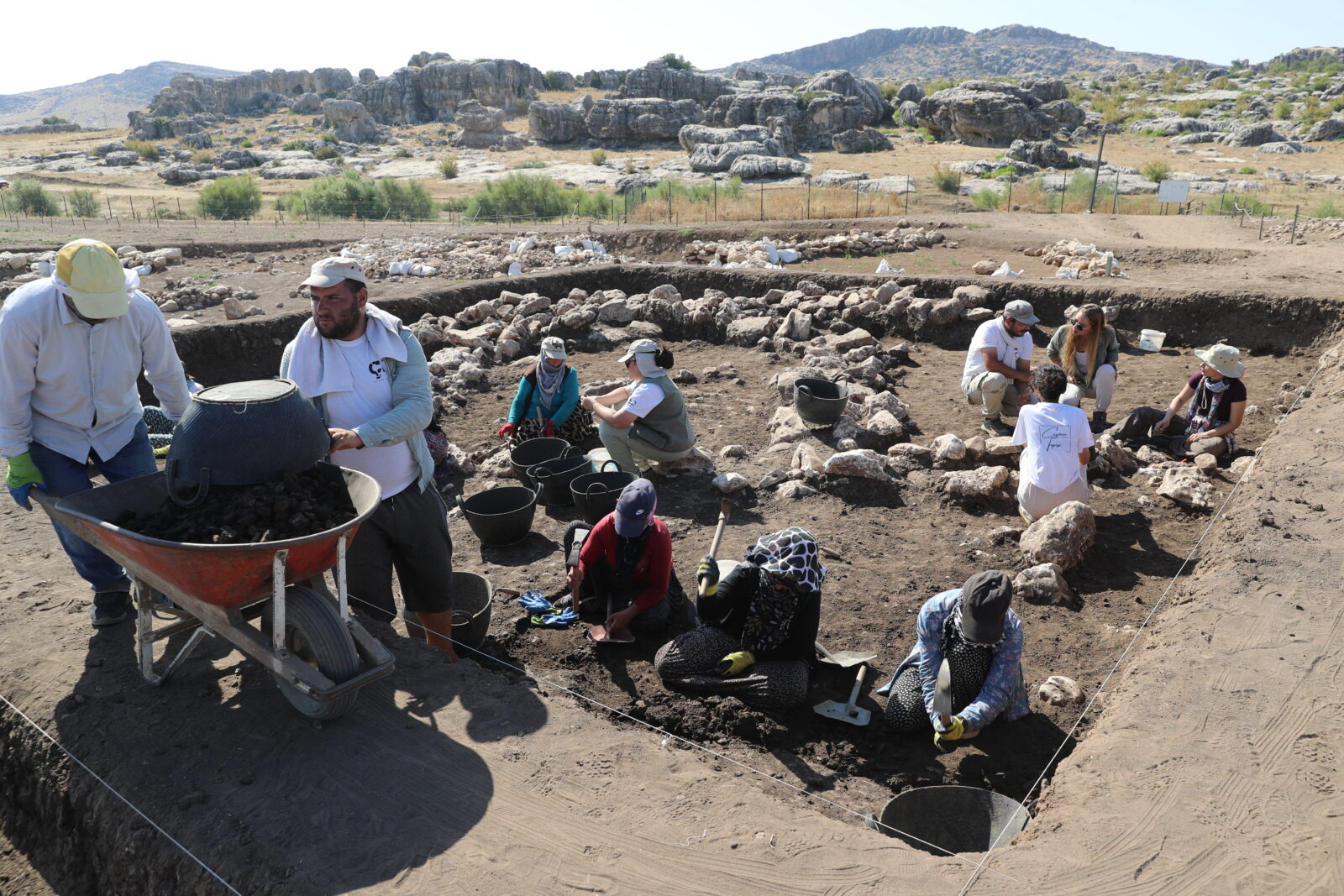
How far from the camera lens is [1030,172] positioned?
107ft

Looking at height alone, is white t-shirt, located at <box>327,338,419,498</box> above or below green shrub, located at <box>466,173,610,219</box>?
below

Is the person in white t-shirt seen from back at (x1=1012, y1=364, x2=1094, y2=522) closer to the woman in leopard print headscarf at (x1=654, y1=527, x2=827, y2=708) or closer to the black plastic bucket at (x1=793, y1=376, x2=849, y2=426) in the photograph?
the black plastic bucket at (x1=793, y1=376, x2=849, y2=426)

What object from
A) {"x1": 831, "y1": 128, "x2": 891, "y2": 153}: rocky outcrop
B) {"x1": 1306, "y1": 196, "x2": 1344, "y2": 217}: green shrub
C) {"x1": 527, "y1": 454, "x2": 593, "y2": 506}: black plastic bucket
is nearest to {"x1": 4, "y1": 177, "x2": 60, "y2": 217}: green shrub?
{"x1": 527, "y1": 454, "x2": 593, "y2": 506}: black plastic bucket

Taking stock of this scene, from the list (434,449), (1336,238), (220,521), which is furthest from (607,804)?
(1336,238)

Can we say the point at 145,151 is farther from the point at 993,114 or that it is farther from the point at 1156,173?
the point at 1156,173

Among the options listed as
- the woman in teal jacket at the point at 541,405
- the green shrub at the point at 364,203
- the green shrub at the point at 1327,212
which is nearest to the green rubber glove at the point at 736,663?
the woman in teal jacket at the point at 541,405

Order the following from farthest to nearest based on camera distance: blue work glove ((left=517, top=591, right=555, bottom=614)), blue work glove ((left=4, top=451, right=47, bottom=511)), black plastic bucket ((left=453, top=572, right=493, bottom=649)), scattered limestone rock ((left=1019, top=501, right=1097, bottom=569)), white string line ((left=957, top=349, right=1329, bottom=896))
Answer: scattered limestone rock ((left=1019, top=501, right=1097, bottom=569)), blue work glove ((left=517, top=591, right=555, bottom=614)), black plastic bucket ((left=453, top=572, right=493, bottom=649)), blue work glove ((left=4, top=451, right=47, bottom=511)), white string line ((left=957, top=349, right=1329, bottom=896))

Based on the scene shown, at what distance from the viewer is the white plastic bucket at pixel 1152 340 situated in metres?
10.8

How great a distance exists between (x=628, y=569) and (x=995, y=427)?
494 centimetres

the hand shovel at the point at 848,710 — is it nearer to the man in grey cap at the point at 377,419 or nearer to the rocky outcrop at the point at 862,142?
the man in grey cap at the point at 377,419

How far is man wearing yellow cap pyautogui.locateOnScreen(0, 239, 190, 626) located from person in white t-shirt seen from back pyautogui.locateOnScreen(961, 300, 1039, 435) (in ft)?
22.2

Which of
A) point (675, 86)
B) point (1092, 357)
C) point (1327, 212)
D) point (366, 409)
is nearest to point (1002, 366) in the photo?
point (1092, 357)

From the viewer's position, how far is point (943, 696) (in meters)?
3.99

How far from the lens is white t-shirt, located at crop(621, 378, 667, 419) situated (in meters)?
6.76
